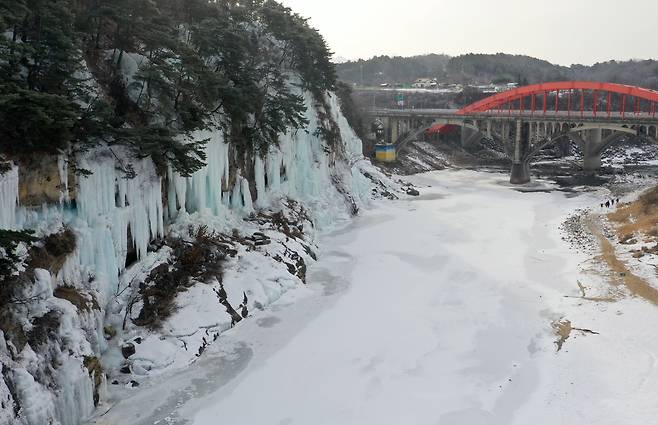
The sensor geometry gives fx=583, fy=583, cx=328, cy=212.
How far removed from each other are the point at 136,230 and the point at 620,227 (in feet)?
104

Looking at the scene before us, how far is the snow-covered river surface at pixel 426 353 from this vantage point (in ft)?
54.3

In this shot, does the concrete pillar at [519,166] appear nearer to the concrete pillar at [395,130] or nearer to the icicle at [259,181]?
the concrete pillar at [395,130]

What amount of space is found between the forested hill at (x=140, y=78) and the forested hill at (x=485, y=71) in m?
106

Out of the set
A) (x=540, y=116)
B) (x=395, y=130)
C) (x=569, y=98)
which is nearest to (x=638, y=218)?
(x=540, y=116)

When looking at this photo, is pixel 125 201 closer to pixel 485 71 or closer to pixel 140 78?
pixel 140 78

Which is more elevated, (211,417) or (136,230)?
(136,230)

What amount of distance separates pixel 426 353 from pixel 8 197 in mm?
13903

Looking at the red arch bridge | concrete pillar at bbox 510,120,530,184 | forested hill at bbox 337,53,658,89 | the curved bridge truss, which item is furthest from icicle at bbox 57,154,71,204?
forested hill at bbox 337,53,658,89

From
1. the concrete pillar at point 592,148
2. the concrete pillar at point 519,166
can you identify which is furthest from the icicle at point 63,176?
the concrete pillar at point 592,148

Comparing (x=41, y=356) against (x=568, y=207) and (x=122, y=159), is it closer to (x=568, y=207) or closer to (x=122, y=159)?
(x=122, y=159)

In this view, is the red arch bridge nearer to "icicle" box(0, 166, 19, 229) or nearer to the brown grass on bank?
the brown grass on bank

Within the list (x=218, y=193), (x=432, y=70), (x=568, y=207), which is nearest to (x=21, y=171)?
(x=218, y=193)

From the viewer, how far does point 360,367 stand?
19.1 metres

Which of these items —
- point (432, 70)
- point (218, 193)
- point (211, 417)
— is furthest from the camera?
point (432, 70)
